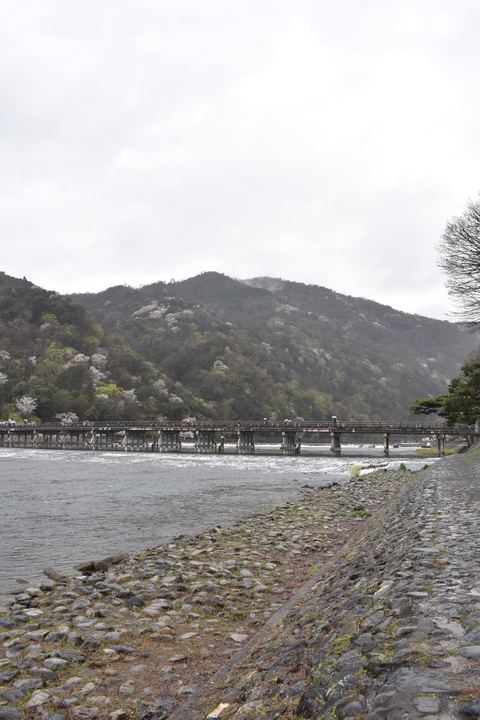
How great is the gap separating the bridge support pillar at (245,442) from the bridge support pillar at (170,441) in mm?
12415

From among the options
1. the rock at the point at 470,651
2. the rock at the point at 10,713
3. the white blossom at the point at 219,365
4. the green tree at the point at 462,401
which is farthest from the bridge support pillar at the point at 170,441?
→ the rock at the point at 470,651

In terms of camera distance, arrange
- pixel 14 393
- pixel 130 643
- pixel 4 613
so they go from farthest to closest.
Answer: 1. pixel 14 393
2. pixel 4 613
3. pixel 130 643

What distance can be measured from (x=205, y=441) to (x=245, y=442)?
24.2ft

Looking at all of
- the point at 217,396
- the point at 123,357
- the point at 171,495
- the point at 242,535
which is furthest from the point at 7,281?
the point at 242,535

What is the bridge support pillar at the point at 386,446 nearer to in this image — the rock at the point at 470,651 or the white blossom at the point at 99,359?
the rock at the point at 470,651

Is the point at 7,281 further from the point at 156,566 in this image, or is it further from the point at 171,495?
the point at 156,566

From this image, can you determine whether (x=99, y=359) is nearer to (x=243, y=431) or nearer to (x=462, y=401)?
(x=243, y=431)

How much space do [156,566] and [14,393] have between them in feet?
407

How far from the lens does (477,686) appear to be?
10.6ft

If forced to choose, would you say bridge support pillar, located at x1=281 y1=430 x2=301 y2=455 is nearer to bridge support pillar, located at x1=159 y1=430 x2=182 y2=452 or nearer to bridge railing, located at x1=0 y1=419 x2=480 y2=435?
bridge railing, located at x1=0 y1=419 x2=480 y2=435

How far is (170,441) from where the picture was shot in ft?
336

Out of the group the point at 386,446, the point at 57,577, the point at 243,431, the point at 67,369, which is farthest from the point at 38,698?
the point at 67,369

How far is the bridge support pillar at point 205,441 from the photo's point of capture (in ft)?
303

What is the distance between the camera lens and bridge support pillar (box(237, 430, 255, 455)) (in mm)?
88188
